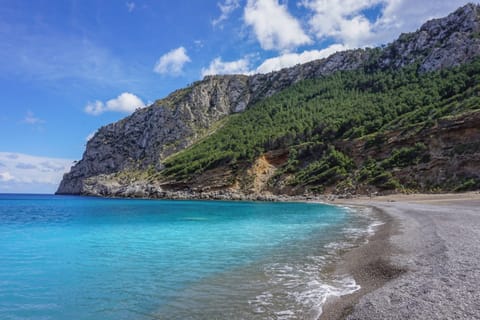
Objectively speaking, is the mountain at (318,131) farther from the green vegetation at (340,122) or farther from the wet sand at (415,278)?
the wet sand at (415,278)

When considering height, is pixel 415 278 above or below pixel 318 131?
below

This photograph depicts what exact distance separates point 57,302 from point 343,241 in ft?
43.9

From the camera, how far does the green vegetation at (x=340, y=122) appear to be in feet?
204

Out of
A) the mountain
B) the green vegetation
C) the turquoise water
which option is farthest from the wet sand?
the green vegetation

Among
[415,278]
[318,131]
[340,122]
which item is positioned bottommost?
[415,278]

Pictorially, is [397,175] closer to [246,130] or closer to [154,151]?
[246,130]

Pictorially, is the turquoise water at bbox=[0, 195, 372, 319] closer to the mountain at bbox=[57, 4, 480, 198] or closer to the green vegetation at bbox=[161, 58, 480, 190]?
the mountain at bbox=[57, 4, 480, 198]

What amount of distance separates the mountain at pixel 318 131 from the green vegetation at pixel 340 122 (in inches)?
13.6

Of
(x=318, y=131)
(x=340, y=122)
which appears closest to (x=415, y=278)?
(x=340, y=122)

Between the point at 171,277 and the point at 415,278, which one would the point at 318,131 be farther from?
the point at 415,278

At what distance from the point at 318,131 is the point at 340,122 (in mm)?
6594

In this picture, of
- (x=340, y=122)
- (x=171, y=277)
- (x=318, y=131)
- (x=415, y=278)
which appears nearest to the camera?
(x=415, y=278)

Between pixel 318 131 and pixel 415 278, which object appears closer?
pixel 415 278

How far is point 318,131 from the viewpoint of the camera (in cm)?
8838
